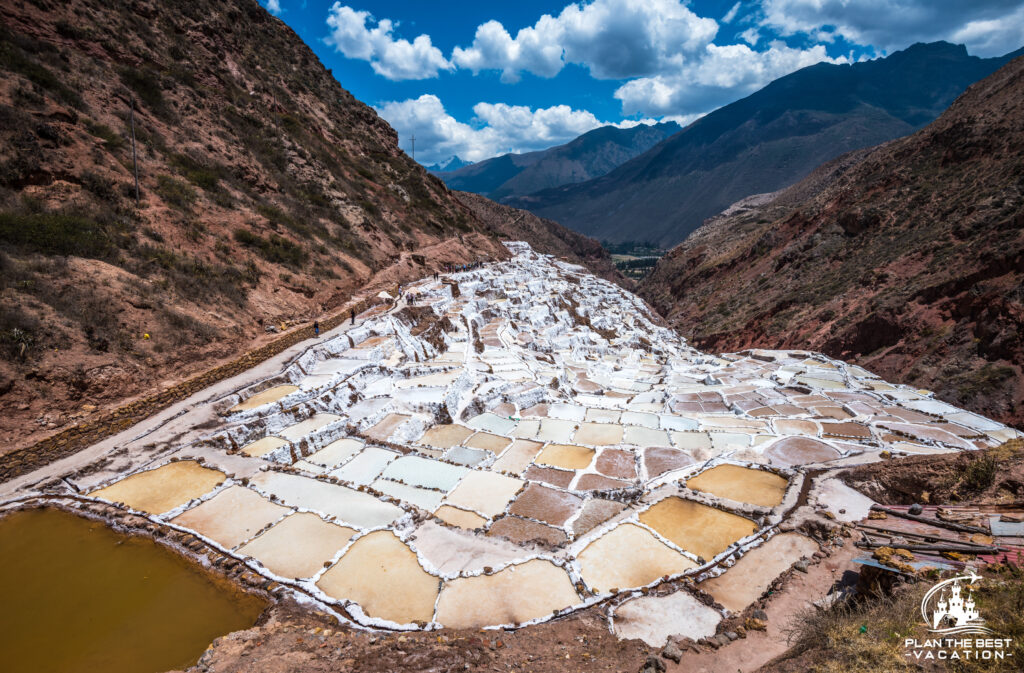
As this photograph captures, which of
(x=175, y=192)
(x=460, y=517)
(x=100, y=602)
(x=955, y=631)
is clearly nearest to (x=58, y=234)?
(x=175, y=192)

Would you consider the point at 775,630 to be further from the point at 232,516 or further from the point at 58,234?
the point at 58,234

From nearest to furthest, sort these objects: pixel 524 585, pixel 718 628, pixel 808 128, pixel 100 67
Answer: pixel 718 628 → pixel 524 585 → pixel 100 67 → pixel 808 128

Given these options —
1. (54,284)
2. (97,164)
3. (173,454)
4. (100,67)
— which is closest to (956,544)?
(173,454)

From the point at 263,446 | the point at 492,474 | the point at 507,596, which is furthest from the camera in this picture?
the point at 263,446

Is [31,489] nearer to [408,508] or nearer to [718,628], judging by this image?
[408,508]

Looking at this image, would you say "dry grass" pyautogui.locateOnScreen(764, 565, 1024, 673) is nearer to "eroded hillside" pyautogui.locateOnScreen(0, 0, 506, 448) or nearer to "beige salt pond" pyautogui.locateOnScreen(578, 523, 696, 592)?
"beige salt pond" pyautogui.locateOnScreen(578, 523, 696, 592)

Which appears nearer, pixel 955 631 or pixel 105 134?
pixel 955 631
